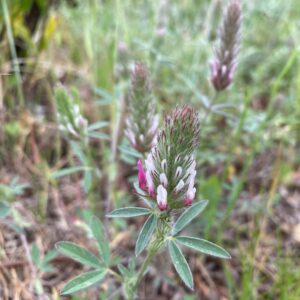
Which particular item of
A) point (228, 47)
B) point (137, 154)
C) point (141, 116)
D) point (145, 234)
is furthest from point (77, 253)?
point (228, 47)

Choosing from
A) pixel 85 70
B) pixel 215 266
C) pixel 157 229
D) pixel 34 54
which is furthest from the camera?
pixel 85 70

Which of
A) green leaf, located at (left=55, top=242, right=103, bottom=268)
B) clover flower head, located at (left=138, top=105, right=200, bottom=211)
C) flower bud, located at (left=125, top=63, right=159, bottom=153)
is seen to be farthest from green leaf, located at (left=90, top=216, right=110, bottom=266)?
clover flower head, located at (left=138, top=105, right=200, bottom=211)

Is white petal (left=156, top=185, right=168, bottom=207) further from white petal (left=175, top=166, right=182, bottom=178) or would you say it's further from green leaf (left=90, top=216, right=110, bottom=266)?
green leaf (left=90, top=216, right=110, bottom=266)

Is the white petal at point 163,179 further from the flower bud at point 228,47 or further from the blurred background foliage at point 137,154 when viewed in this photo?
the flower bud at point 228,47

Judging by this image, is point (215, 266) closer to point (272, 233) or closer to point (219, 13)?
point (272, 233)

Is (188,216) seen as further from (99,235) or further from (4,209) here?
(4,209)

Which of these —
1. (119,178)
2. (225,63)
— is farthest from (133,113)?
(119,178)

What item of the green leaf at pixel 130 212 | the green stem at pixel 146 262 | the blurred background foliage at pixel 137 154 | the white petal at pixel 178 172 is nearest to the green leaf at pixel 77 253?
the green stem at pixel 146 262
